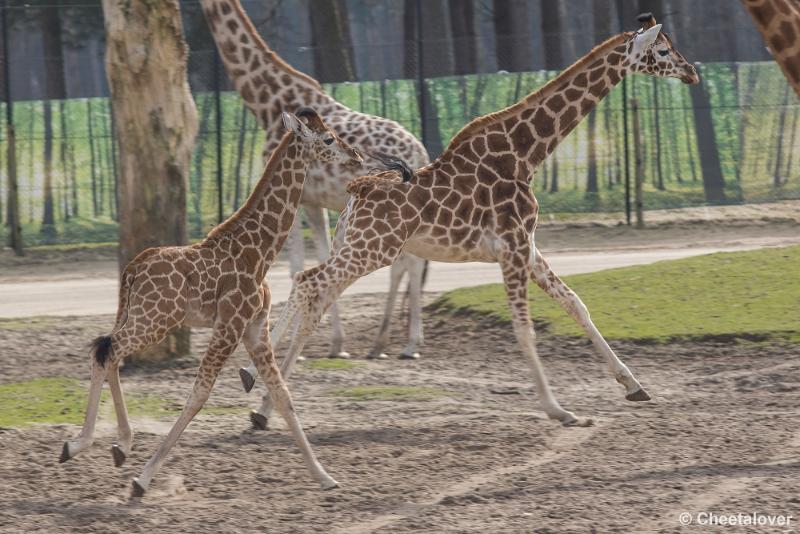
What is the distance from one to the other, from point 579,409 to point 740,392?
1089 millimetres

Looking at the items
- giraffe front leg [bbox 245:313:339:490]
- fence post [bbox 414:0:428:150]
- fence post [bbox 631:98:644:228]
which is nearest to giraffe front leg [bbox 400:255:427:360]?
giraffe front leg [bbox 245:313:339:490]

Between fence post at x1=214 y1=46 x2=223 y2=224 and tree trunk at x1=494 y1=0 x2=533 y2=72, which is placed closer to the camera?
fence post at x1=214 y1=46 x2=223 y2=224

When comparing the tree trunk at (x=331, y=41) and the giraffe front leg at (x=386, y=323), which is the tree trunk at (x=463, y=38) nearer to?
the tree trunk at (x=331, y=41)

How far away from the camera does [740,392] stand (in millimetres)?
9172

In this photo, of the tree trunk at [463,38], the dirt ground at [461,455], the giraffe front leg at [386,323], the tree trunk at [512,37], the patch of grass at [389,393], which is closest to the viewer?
the dirt ground at [461,455]

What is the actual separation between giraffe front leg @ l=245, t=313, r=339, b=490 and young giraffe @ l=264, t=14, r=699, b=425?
1.10 metres

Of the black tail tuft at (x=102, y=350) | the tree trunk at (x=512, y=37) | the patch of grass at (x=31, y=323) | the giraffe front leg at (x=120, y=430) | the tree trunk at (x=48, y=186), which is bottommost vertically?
the patch of grass at (x=31, y=323)

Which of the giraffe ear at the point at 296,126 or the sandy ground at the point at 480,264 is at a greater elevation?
the giraffe ear at the point at 296,126

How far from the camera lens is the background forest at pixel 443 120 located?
63.0 ft

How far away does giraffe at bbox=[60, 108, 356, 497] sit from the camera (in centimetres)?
700

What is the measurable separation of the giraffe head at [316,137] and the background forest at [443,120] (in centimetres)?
1110

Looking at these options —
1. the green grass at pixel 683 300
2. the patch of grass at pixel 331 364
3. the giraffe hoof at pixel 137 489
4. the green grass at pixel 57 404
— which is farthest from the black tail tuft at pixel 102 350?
the green grass at pixel 683 300

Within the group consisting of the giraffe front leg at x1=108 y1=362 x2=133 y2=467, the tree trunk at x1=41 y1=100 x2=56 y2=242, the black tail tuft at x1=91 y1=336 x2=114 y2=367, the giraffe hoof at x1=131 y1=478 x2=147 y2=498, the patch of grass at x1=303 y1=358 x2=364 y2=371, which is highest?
the tree trunk at x1=41 y1=100 x2=56 y2=242

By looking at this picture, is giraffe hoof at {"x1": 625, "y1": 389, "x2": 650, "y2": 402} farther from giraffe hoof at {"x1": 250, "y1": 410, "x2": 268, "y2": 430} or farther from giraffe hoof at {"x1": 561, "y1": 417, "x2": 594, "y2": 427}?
giraffe hoof at {"x1": 250, "y1": 410, "x2": 268, "y2": 430}
